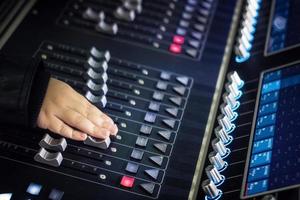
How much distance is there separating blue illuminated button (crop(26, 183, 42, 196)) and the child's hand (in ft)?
0.54

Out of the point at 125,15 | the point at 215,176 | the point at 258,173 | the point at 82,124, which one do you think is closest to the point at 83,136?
the point at 82,124

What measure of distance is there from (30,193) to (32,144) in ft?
0.50

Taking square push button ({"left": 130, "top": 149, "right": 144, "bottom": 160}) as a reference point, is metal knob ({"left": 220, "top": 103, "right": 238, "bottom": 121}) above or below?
above

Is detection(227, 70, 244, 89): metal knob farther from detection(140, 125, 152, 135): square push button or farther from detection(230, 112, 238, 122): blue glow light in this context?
detection(140, 125, 152, 135): square push button

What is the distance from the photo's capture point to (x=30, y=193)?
1294mm

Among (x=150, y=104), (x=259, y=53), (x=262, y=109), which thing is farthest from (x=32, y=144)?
(x=259, y=53)

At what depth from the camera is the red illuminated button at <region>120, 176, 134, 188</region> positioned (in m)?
1.34

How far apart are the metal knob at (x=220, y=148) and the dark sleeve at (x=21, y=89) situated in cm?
49

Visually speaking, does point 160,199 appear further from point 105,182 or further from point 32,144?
point 32,144

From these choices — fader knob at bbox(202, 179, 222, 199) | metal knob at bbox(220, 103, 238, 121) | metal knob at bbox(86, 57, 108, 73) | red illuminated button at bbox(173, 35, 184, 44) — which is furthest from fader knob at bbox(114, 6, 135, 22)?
fader knob at bbox(202, 179, 222, 199)

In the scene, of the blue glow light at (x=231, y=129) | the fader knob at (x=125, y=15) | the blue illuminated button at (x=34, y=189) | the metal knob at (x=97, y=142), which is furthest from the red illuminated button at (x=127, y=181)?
the fader knob at (x=125, y=15)

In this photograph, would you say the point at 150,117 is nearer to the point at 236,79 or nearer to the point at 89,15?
the point at 236,79

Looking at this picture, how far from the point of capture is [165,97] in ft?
5.10

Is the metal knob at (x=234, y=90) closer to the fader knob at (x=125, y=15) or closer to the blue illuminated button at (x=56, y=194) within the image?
the fader knob at (x=125, y=15)
